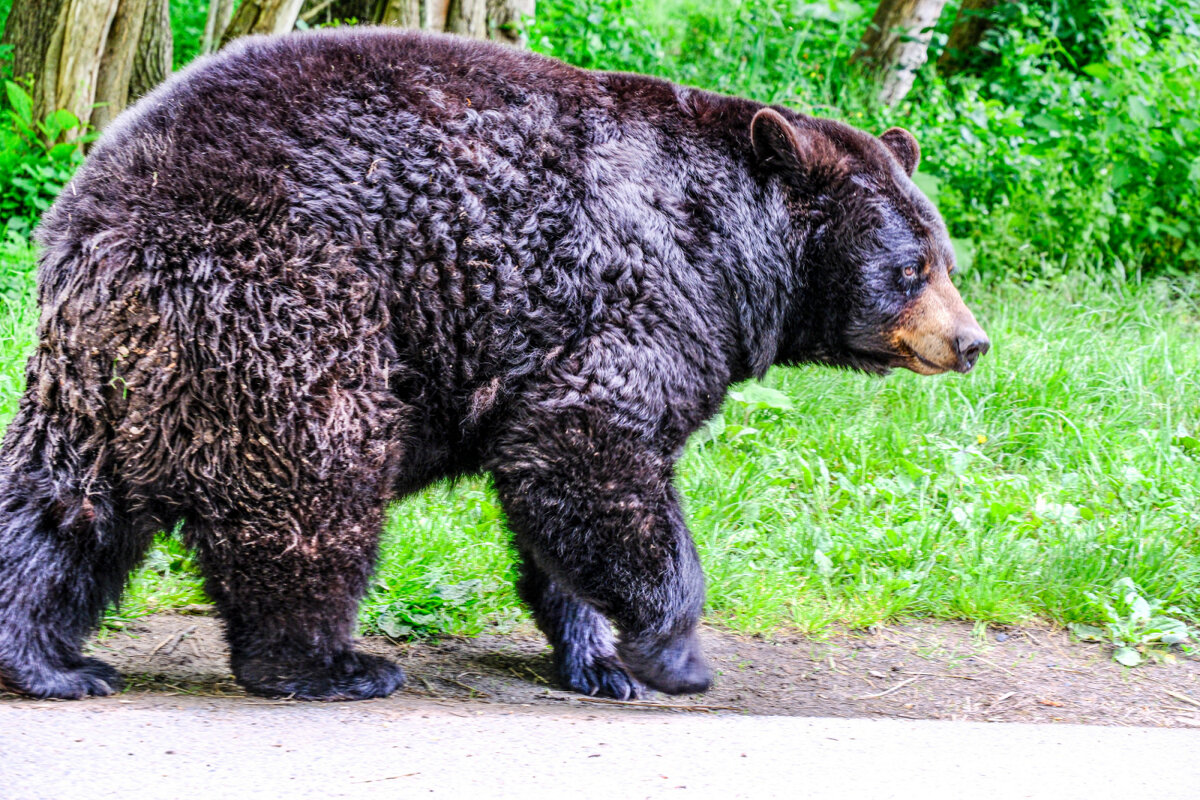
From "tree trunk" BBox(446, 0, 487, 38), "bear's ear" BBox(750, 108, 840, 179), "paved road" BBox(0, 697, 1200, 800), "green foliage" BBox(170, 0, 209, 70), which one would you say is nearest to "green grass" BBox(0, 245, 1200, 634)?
"paved road" BBox(0, 697, 1200, 800)

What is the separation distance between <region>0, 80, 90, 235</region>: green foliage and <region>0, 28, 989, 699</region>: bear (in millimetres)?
3850

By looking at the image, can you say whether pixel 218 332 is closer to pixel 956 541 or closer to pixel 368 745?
pixel 368 745

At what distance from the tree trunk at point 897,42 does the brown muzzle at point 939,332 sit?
19.7ft

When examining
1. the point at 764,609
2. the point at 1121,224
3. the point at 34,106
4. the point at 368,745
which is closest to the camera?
the point at 368,745

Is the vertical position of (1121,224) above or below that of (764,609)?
above

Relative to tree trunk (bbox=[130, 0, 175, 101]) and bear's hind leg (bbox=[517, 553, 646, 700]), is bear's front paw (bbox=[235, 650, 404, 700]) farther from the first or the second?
tree trunk (bbox=[130, 0, 175, 101])

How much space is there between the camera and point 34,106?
711 centimetres

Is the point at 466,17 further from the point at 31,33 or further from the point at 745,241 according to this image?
the point at 745,241

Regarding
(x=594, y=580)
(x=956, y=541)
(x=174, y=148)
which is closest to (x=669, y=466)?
(x=594, y=580)

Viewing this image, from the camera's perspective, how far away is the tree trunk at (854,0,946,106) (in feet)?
31.1

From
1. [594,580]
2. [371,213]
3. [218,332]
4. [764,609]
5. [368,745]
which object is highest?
[371,213]

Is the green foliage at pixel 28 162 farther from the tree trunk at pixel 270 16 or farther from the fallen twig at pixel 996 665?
the fallen twig at pixel 996 665

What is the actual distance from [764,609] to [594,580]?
1.29 meters

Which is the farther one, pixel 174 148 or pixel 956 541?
pixel 956 541
